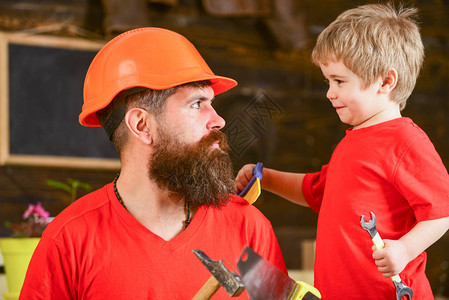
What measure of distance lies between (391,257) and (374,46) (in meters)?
0.53

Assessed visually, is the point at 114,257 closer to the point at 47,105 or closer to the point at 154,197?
the point at 154,197

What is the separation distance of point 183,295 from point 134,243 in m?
0.15

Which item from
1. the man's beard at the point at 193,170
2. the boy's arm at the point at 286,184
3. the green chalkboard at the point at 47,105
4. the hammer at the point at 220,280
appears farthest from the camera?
the green chalkboard at the point at 47,105

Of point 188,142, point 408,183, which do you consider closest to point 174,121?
point 188,142

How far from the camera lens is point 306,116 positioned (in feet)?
12.6

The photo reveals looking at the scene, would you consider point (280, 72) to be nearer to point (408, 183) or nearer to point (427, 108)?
point (427, 108)

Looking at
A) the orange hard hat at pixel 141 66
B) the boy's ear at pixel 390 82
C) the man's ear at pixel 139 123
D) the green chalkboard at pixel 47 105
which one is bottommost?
the green chalkboard at pixel 47 105

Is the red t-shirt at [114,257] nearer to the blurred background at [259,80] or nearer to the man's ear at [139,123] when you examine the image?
the man's ear at [139,123]

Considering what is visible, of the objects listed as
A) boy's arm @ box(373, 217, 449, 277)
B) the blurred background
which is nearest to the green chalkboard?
the blurred background

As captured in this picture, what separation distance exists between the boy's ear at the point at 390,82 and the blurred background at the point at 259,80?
169 cm

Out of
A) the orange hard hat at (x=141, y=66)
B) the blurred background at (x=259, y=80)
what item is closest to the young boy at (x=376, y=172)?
the orange hard hat at (x=141, y=66)

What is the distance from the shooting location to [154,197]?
1389mm

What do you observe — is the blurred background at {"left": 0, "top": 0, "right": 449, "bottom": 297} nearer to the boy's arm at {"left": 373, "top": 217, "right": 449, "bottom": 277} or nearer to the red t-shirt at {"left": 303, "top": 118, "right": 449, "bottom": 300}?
the red t-shirt at {"left": 303, "top": 118, "right": 449, "bottom": 300}

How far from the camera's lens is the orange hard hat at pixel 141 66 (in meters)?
1.36
